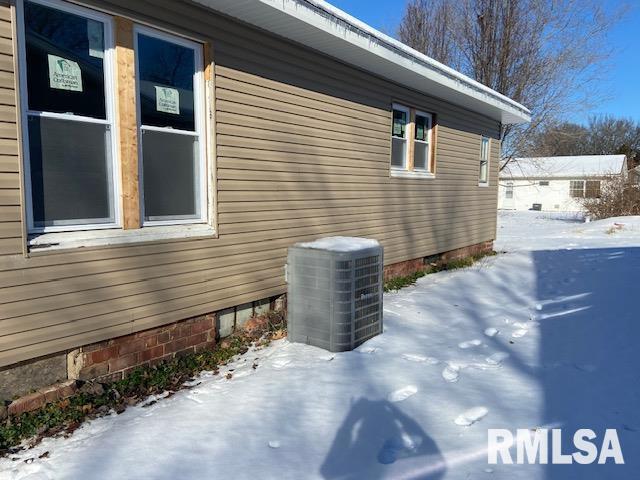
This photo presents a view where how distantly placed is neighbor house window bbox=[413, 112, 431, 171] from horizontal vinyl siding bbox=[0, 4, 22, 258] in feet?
19.8

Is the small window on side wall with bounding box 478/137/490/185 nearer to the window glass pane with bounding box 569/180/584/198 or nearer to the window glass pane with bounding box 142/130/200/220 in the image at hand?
the window glass pane with bounding box 142/130/200/220

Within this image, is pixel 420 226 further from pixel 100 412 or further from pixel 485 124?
pixel 100 412

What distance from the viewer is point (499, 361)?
Answer: 4109mm

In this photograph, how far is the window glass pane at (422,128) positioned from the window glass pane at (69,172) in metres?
5.53

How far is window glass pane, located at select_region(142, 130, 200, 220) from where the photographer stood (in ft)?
12.5

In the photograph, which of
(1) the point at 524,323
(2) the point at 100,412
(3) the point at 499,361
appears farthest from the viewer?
(1) the point at 524,323

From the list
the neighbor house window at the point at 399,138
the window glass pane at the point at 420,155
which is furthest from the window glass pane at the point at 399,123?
the window glass pane at the point at 420,155

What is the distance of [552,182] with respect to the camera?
34.2m

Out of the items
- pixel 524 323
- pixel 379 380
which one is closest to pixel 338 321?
pixel 379 380

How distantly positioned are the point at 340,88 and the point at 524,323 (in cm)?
358

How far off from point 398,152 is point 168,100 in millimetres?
4396

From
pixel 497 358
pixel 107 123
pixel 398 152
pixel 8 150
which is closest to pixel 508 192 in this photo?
pixel 398 152

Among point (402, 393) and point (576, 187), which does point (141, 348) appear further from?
point (576, 187)

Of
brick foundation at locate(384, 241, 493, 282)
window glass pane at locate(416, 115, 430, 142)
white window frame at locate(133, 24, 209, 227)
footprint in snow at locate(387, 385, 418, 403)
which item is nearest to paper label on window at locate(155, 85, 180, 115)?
white window frame at locate(133, 24, 209, 227)
